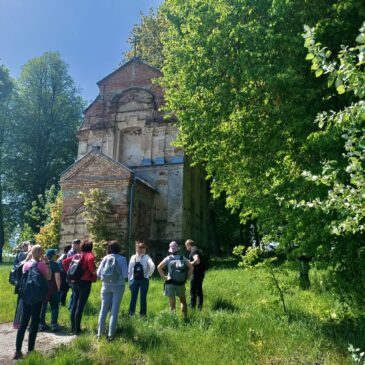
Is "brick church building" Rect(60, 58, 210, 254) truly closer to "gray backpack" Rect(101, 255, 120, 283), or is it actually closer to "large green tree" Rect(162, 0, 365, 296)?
"large green tree" Rect(162, 0, 365, 296)

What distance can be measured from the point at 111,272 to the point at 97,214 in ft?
36.4

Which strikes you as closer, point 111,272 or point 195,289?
point 111,272

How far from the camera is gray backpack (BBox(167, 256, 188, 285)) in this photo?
9.28 metres

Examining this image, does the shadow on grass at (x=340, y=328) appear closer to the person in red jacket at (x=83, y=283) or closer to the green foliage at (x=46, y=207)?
the person in red jacket at (x=83, y=283)

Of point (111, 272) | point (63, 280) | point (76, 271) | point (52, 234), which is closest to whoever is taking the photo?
point (111, 272)

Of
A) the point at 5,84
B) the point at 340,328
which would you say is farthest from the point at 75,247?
the point at 5,84

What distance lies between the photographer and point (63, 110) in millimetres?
36312

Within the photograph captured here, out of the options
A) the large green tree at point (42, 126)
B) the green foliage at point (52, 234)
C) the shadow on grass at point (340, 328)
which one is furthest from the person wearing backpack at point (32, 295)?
the large green tree at point (42, 126)

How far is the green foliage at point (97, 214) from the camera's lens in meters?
18.8

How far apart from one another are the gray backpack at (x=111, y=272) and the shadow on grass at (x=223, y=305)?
3066 mm

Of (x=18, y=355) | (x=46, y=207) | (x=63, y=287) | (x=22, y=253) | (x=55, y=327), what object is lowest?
(x=18, y=355)

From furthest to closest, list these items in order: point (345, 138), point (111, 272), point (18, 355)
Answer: point (111, 272)
point (18, 355)
point (345, 138)

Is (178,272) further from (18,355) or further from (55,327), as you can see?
(18,355)

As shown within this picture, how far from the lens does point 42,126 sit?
35250mm
